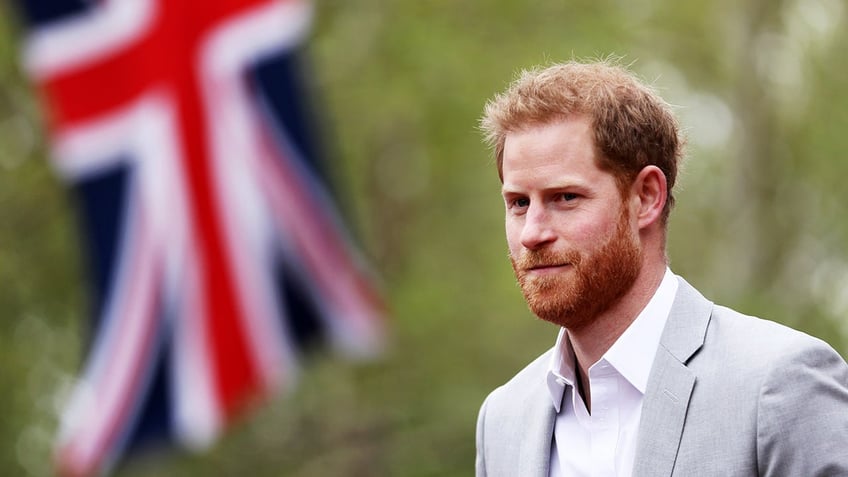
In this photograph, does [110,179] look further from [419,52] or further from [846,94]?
[846,94]

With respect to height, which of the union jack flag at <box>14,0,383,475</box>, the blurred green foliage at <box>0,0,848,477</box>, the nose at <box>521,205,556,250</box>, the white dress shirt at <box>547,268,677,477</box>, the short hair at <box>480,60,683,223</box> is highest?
the blurred green foliage at <box>0,0,848,477</box>

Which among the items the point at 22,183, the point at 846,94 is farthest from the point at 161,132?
the point at 846,94

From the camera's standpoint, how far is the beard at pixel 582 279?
358cm

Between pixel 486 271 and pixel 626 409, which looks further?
pixel 486 271

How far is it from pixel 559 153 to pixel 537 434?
2.35ft

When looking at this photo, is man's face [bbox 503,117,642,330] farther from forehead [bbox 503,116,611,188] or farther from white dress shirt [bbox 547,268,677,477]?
white dress shirt [bbox 547,268,677,477]

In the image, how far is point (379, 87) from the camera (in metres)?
17.2

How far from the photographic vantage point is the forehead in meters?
3.58

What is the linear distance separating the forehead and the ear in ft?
0.35

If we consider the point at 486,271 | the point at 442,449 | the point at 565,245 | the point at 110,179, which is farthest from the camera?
the point at 486,271

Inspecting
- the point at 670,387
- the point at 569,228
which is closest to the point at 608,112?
the point at 569,228

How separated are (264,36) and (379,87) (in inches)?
253

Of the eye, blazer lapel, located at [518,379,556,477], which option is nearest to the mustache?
the eye

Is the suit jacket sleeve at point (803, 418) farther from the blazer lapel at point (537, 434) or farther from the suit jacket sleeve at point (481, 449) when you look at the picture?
the suit jacket sleeve at point (481, 449)
